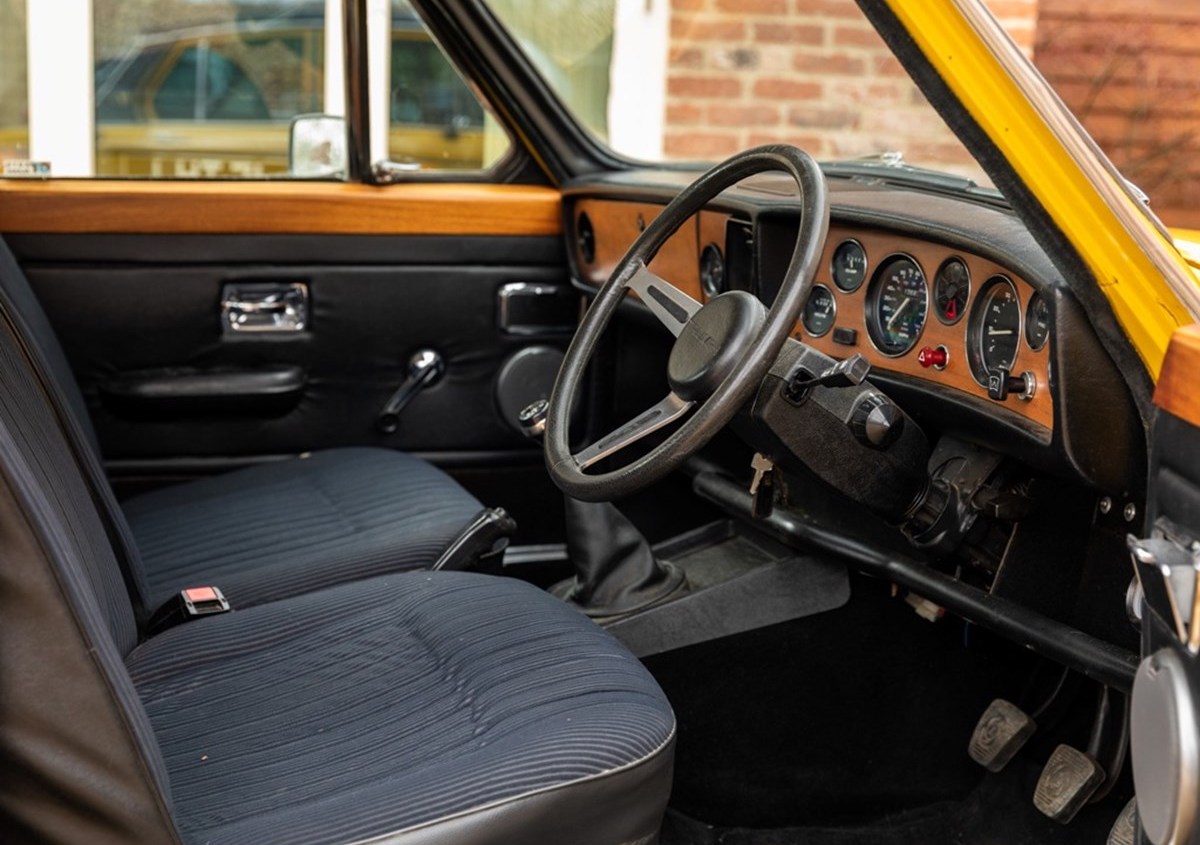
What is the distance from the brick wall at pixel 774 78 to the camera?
3.58 m

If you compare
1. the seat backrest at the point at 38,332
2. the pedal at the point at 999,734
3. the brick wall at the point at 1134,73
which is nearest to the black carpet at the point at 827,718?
the pedal at the point at 999,734

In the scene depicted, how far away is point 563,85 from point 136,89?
2.53ft

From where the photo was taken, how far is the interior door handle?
99.4 inches

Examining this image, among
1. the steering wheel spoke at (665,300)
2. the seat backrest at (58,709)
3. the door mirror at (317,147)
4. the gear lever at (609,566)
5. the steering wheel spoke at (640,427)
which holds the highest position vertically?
the door mirror at (317,147)

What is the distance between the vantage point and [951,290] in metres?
1.62

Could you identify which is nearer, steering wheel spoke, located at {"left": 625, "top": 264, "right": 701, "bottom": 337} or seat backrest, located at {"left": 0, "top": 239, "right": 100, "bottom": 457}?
→ steering wheel spoke, located at {"left": 625, "top": 264, "right": 701, "bottom": 337}

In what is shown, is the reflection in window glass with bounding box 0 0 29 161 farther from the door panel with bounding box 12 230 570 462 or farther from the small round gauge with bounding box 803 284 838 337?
the small round gauge with bounding box 803 284 838 337

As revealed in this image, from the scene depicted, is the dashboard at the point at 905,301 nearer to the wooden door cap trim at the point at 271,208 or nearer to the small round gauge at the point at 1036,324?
the small round gauge at the point at 1036,324

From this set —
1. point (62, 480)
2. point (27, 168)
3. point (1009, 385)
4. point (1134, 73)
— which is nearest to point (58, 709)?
point (62, 480)

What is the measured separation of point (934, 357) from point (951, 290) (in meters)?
0.08

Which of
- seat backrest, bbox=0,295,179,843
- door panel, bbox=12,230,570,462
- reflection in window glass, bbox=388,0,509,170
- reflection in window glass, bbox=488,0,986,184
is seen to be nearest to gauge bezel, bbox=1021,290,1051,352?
seat backrest, bbox=0,295,179,843

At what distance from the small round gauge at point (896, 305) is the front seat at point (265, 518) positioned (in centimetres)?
58

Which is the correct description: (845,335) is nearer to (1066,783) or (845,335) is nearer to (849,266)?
(849,266)

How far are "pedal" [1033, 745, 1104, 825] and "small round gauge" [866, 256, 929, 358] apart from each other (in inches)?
22.9
